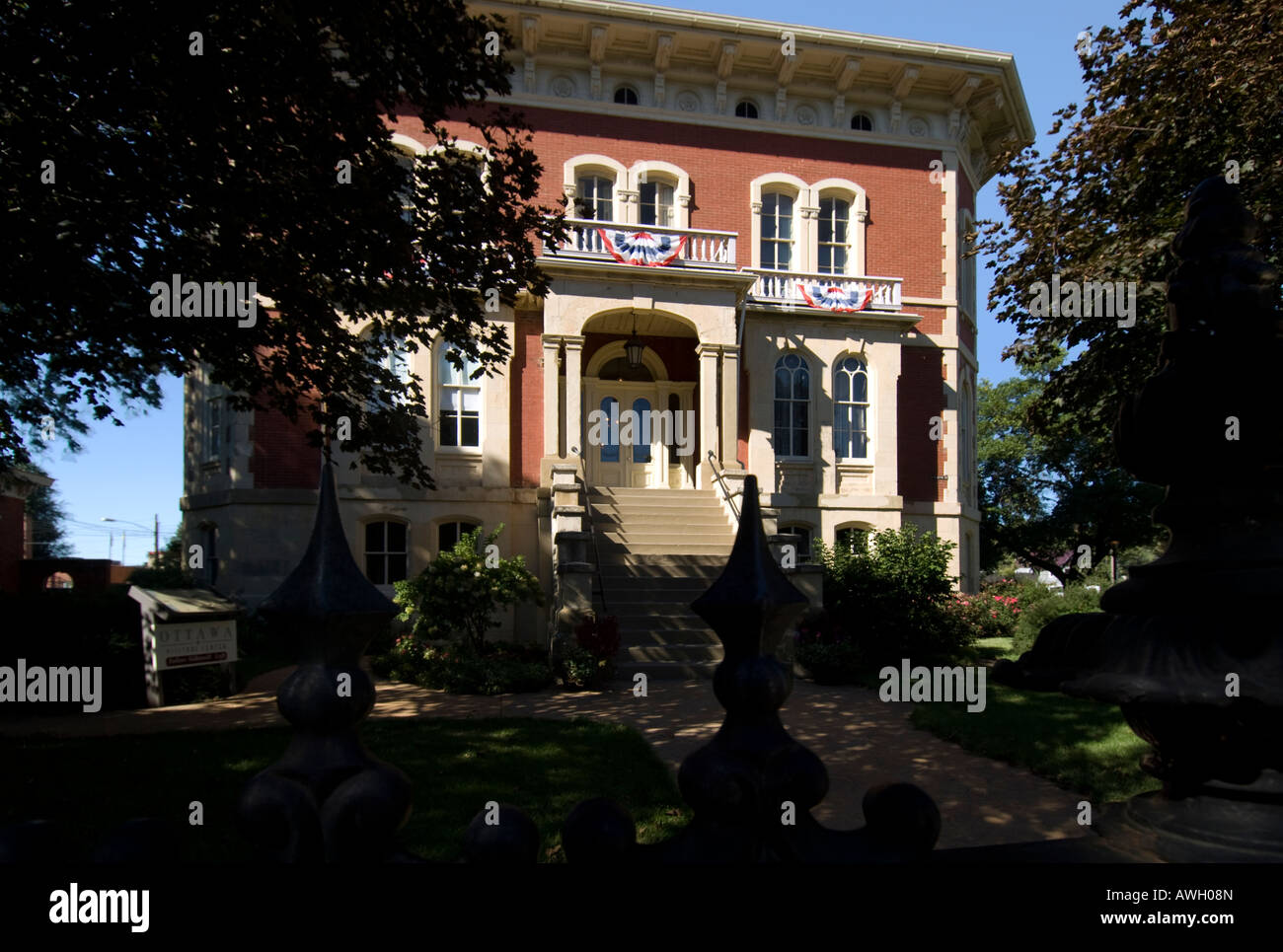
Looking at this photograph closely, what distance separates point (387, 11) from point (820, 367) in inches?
498

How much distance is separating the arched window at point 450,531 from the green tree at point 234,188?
29.0 feet

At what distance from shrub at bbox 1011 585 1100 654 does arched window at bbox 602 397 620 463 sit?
354 inches

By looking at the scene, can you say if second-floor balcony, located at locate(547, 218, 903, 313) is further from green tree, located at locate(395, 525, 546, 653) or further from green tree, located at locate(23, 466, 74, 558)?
green tree, located at locate(23, 466, 74, 558)

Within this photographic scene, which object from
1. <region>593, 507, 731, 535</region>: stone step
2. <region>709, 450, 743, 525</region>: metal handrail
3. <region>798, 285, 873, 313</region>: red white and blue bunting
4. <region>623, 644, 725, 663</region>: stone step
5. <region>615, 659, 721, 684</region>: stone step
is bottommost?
<region>615, 659, 721, 684</region>: stone step

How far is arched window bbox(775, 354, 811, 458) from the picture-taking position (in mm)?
18562

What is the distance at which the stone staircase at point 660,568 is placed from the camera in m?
12.1

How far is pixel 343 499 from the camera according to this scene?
1627cm

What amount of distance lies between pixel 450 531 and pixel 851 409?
31.1 feet

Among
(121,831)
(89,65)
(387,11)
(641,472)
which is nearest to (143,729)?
(89,65)

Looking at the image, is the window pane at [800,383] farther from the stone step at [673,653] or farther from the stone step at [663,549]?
the stone step at [673,653]

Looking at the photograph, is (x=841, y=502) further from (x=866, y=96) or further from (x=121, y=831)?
(x=121, y=831)

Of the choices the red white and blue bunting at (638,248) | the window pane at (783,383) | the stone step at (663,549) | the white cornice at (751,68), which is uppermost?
the white cornice at (751,68)

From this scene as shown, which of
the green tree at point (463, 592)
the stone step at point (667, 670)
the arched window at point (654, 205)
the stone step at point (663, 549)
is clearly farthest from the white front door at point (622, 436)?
the stone step at point (667, 670)

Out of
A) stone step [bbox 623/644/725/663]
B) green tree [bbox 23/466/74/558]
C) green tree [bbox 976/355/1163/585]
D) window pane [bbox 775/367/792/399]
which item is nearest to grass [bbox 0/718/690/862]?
stone step [bbox 623/644/725/663]
